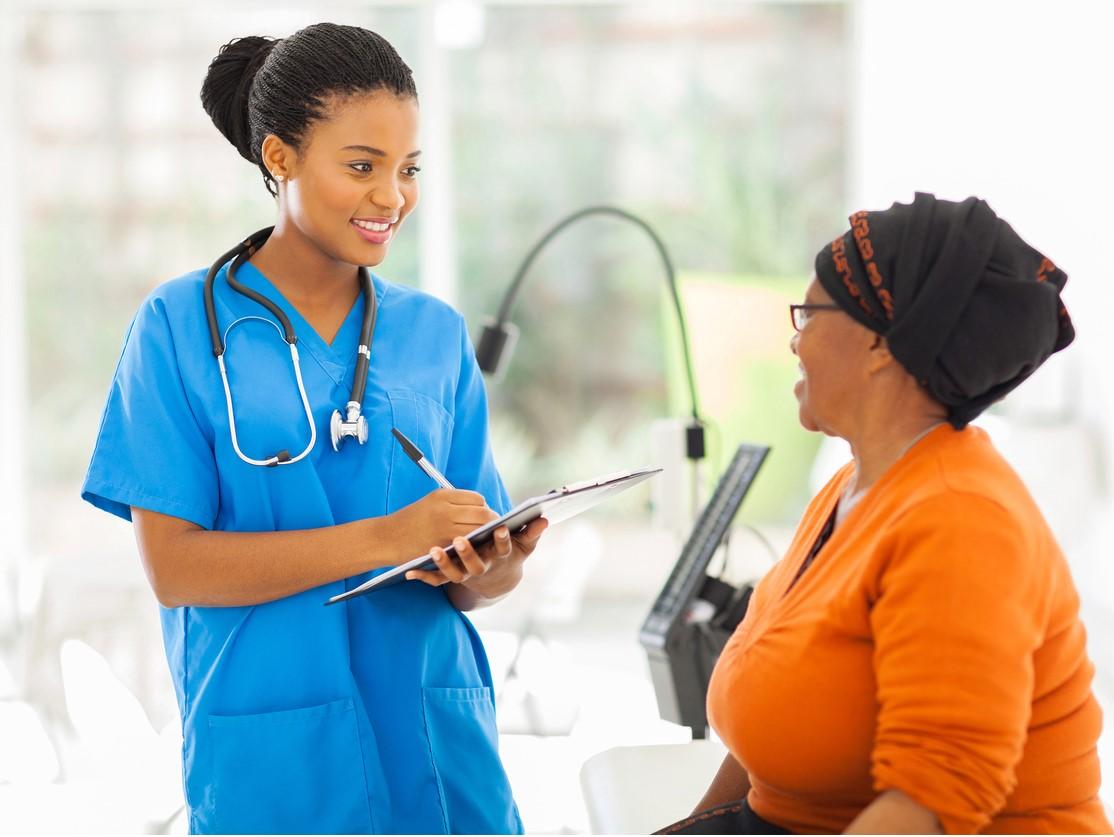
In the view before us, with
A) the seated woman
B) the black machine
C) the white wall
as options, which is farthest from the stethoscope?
the white wall

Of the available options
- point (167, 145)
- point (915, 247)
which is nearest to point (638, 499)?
point (167, 145)

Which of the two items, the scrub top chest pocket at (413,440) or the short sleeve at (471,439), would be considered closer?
the scrub top chest pocket at (413,440)

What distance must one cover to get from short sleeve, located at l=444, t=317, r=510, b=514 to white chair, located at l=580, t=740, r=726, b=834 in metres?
0.46

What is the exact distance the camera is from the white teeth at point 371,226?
4.54 ft

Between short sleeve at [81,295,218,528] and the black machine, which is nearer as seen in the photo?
short sleeve at [81,295,218,528]

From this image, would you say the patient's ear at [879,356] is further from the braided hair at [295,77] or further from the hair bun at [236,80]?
the hair bun at [236,80]

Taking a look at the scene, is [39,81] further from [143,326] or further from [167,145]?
[143,326]

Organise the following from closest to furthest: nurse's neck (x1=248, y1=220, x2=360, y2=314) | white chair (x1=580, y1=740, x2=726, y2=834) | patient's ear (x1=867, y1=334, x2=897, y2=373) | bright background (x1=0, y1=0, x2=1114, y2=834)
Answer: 1. patient's ear (x1=867, y1=334, x2=897, y2=373)
2. nurse's neck (x1=248, y1=220, x2=360, y2=314)
3. white chair (x1=580, y1=740, x2=726, y2=834)
4. bright background (x1=0, y1=0, x2=1114, y2=834)

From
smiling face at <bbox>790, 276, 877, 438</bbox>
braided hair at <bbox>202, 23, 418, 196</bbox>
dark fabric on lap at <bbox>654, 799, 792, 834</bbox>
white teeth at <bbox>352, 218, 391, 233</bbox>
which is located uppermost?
braided hair at <bbox>202, 23, 418, 196</bbox>

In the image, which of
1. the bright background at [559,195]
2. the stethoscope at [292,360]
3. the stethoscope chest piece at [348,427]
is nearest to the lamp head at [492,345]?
the stethoscope at [292,360]

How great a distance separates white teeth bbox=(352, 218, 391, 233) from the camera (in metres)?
1.38

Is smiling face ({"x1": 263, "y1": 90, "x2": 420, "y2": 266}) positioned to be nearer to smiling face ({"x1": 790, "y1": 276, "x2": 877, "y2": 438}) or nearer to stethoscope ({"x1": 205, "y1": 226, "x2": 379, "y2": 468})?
stethoscope ({"x1": 205, "y1": 226, "x2": 379, "y2": 468})

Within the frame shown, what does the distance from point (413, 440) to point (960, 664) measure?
651mm

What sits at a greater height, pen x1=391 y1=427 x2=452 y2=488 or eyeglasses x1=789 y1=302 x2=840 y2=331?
eyeglasses x1=789 y1=302 x2=840 y2=331
